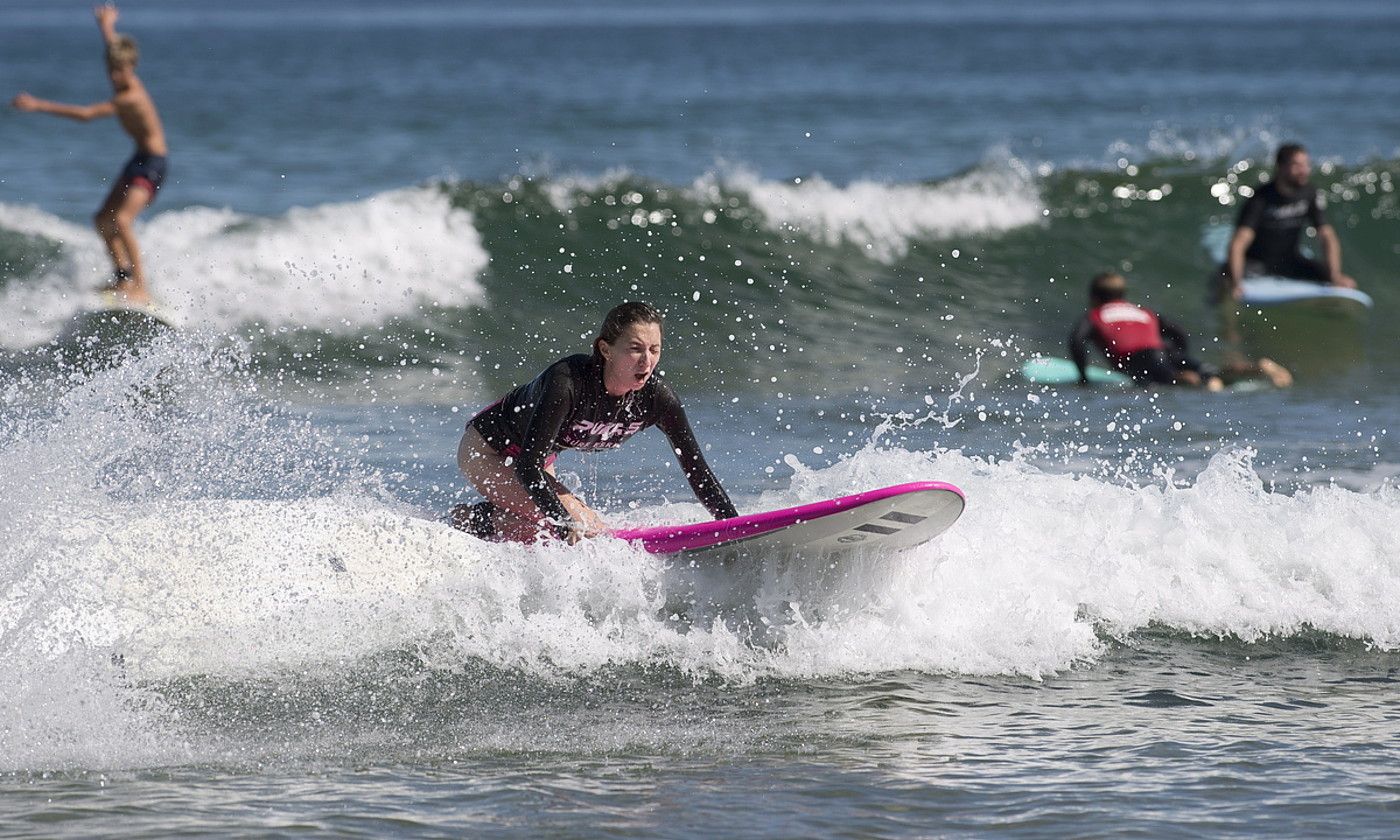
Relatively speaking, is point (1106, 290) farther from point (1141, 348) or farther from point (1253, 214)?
point (1253, 214)

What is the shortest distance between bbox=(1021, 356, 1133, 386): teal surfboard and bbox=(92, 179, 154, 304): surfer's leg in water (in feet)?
21.0

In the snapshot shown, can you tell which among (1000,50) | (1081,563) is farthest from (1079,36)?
(1081,563)

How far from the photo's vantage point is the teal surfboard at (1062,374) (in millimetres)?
11398

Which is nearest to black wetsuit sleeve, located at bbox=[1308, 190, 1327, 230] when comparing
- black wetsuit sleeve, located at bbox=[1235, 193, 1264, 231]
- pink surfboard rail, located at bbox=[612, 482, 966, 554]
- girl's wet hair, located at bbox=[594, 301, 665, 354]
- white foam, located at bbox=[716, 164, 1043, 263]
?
black wetsuit sleeve, located at bbox=[1235, 193, 1264, 231]

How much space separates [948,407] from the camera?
34.9ft

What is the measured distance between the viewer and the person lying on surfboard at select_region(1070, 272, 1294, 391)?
1133 centimetres

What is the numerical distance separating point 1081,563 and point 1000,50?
56.1 metres

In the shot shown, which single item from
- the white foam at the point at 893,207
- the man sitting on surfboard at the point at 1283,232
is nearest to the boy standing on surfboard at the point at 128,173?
the white foam at the point at 893,207

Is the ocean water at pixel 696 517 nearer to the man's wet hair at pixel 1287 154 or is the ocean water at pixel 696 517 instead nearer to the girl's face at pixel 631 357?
the girl's face at pixel 631 357

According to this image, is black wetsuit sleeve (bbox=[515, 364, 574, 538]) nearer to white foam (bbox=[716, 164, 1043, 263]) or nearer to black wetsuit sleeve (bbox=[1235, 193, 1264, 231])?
black wetsuit sleeve (bbox=[1235, 193, 1264, 231])

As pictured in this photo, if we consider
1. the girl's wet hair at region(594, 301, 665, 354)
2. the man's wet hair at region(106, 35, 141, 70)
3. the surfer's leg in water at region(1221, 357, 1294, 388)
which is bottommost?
the girl's wet hair at region(594, 301, 665, 354)

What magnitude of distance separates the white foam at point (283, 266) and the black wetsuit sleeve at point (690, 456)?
7.01m

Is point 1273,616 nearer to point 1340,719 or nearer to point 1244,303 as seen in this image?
point 1340,719

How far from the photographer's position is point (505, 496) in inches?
246
